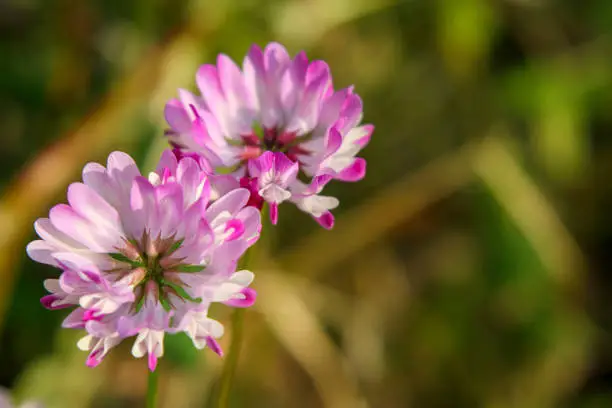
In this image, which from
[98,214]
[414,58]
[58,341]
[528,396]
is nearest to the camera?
[98,214]

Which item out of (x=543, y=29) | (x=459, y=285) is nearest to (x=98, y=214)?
(x=459, y=285)

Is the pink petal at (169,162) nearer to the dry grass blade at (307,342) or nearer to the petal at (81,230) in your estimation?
the petal at (81,230)

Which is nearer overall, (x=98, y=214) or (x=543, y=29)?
(x=98, y=214)

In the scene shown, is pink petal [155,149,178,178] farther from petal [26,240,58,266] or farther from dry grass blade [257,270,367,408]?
dry grass blade [257,270,367,408]

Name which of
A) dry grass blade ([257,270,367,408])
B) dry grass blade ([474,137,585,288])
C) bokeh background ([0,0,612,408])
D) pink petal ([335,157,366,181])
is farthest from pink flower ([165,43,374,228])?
dry grass blade ([474,137,585,288])

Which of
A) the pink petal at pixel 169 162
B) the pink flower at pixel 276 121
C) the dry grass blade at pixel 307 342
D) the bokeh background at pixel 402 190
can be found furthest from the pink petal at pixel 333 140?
the dry grass blade at pixel 307 342

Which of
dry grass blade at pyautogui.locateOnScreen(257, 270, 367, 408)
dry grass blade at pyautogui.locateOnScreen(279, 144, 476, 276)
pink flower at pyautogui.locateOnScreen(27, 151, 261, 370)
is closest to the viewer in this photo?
pink flower at pyautogui.locateOnScreen(27, 151, 261, 370)

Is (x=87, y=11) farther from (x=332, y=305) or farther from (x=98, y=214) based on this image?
(x=98, y=214)
